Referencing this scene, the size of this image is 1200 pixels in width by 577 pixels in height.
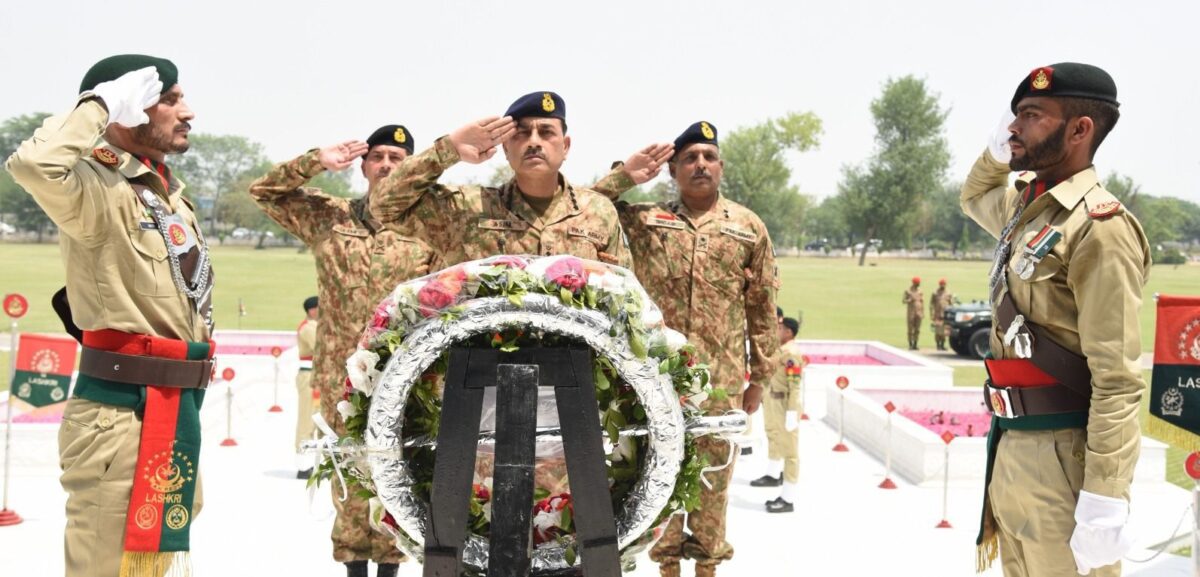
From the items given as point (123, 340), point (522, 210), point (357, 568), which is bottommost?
point (357, 568)

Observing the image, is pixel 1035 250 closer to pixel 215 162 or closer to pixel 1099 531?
pixel 1099 531

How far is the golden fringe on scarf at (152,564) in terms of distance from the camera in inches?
125

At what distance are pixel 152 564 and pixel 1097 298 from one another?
2.98m

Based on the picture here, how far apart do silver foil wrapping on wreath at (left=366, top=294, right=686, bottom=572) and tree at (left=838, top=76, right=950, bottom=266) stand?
5659cm

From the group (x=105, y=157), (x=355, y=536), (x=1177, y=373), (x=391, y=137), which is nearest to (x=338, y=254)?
(x=391, y=137)

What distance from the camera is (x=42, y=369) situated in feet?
20.4

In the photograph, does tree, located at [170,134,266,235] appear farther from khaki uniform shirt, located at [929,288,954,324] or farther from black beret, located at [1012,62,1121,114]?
black beret, located at [1012,62,1121,114]

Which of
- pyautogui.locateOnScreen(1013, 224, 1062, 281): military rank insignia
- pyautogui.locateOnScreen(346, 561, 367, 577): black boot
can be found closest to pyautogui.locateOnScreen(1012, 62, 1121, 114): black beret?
pyautogui.locateOnScreen(1013, 224, 1062, 281): military rank insignia

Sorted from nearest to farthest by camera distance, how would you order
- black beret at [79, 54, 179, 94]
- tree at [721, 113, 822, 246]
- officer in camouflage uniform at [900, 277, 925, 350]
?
black beret at [79, 54, 179, 94] → officer in camouflage uniform at [900, 277, 925, 350] → tree at [721, 113, 822, 246]

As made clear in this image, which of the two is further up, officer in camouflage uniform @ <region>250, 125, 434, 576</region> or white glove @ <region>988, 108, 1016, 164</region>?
white glove @ <region>988, 108, 1016, 164</region>

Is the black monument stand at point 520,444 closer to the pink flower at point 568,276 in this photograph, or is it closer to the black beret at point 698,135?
the pink flower at point 568,276

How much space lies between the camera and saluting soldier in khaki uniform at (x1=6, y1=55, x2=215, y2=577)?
3.14m

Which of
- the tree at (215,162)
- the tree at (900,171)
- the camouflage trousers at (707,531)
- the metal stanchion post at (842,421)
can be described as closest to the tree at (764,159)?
the tree at (900,171)

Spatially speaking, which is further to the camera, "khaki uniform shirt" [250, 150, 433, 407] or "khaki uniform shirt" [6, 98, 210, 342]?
"khaki uniform shirt" [250, 150, 433, 407]
